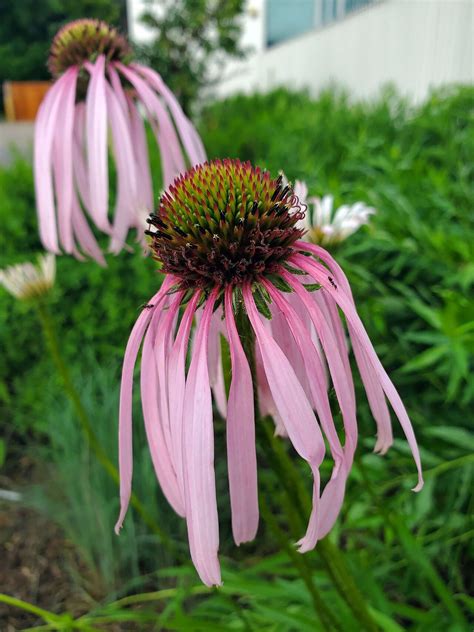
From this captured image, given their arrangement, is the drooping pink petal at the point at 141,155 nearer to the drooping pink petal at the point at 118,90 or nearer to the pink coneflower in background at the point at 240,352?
the drooping pink petal at the point at 118,90

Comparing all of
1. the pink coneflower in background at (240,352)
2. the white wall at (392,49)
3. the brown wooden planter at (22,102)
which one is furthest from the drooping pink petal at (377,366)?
the brown wooden planter at (22,102)

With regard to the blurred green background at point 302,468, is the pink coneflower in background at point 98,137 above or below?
above

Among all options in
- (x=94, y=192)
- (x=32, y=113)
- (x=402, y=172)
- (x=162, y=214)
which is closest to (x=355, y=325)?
(x=162, y=214)

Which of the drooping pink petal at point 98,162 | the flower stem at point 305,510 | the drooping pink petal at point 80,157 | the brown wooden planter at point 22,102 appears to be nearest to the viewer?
the flower stem at point 305,510

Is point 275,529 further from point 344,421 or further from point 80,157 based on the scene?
point 80,157

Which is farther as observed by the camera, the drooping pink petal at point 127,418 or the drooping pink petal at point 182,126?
the drooping pink petal at point 182,126

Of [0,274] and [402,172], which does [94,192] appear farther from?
[402,172]

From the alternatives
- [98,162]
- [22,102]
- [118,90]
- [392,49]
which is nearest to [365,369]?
[98,162]
